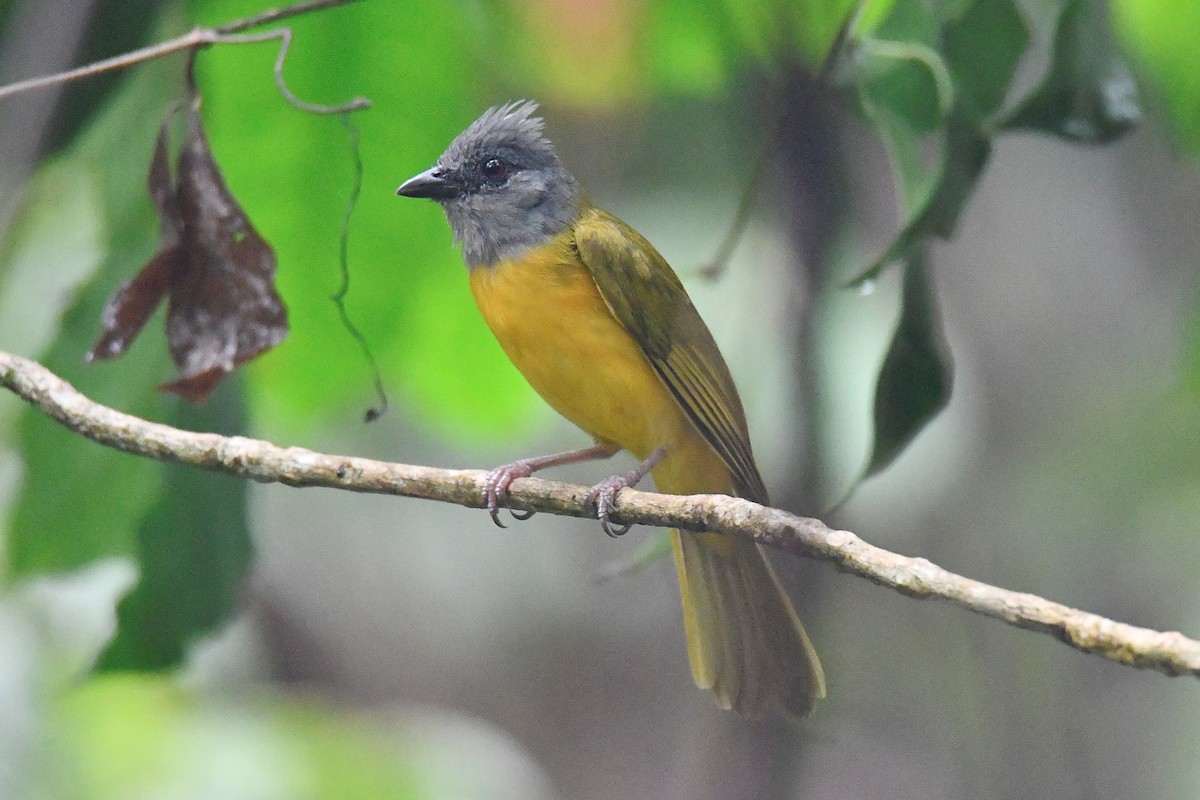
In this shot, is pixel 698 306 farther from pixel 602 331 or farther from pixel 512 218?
pixel 512 218

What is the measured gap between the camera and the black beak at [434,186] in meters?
1.98

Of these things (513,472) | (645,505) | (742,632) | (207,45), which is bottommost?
(742,632)

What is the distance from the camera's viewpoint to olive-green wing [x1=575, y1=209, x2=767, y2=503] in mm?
1825

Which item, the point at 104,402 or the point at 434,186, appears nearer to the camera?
the point at 434,186

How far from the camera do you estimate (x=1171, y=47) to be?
6.93 feet

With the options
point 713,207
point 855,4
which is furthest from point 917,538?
point 855,4

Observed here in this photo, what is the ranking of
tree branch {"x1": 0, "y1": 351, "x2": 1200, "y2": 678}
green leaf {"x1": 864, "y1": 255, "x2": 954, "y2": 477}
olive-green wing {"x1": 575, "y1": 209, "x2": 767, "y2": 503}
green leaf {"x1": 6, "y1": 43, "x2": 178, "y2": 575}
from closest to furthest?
tree branch {"x1": 0, "y1": 351, "x2": 1200, "y2": 678}, green leaf {"x1": 864, "y1": 255, "x2": 954, "y2": 477}, olive-green wing {"x1": 575, "y1": 209, "x2": 767, "y2": 503}, green leaf {"x1": 6, "y1": 43, "x2": 178, "y2": 575}

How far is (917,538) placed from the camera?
3523mm

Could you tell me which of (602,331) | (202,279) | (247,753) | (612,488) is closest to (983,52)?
(602,331)

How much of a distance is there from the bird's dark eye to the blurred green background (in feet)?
0.76

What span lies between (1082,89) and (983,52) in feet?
0.50

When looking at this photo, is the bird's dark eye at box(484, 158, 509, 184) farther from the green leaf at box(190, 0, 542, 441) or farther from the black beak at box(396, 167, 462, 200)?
the green leaf at box(190, 0, 542, 441)

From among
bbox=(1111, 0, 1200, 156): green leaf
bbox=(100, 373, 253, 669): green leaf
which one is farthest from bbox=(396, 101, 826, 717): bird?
bbox=(1111, 0, 1200, 156): green leaf

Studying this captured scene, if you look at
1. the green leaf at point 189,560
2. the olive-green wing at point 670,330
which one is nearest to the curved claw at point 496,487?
the olive-green wing at point 670,330
